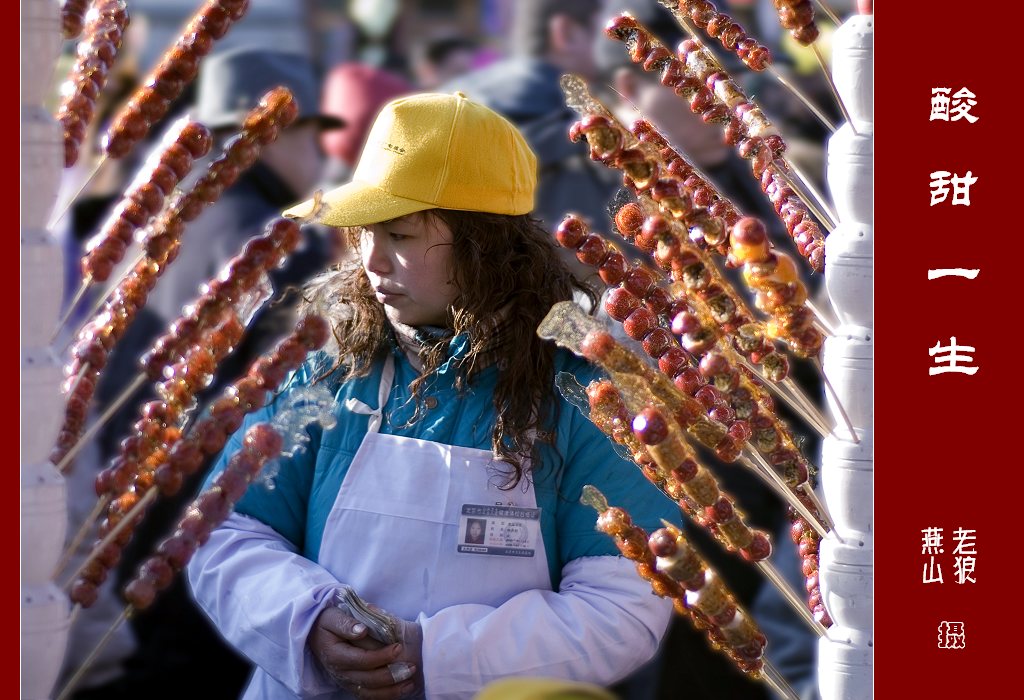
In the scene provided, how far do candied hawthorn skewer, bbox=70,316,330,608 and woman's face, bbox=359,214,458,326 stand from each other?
43cm

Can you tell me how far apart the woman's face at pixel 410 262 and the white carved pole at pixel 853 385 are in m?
0.63

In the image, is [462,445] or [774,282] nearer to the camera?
[774,282]

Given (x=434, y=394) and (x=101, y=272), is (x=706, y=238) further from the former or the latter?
(x=101, y=272)

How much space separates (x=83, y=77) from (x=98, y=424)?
0.43 m

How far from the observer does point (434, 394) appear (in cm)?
204

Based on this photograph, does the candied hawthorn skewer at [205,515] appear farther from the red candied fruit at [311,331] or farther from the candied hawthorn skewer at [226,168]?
the candied hawthorn skewer at [226,168]

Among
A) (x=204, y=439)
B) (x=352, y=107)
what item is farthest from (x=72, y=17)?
(x=352, y=107)

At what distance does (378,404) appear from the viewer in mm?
2047

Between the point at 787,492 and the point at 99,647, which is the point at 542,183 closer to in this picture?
the point at 787,492

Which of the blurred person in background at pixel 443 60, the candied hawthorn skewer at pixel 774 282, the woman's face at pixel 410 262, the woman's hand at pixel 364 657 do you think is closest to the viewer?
the candied hawthorn skewer at pixel 774 282

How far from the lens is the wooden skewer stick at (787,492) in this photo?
1.59 meters
